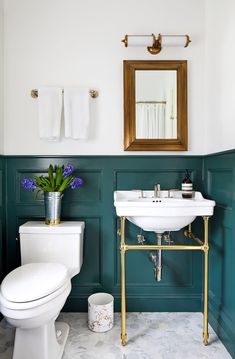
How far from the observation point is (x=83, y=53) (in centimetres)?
213

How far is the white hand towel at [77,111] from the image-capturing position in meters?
2.07

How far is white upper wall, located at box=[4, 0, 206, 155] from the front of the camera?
6.95ft

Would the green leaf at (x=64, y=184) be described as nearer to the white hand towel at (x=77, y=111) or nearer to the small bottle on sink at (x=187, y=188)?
the white hand towel at (x=77, y=111)

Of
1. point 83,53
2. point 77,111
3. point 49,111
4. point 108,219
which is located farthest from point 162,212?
point 83,53

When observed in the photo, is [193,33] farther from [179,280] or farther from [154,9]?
[179,280]

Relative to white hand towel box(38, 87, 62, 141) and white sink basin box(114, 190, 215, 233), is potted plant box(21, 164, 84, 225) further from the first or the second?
white sink basin box(114, 190, 215, 233)

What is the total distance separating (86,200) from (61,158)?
1.15 feet

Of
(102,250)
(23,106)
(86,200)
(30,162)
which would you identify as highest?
(23,106)

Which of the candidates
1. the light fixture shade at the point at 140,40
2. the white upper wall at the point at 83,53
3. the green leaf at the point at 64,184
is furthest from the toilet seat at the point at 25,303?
the light fixture shade at the point at 140,40

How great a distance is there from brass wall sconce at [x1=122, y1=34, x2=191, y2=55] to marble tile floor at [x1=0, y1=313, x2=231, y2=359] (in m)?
1.88

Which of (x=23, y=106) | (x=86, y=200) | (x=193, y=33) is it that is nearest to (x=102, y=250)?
(x=86, y=200)

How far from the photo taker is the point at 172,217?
66.7 inches

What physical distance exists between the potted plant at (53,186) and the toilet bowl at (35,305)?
0.38 meters

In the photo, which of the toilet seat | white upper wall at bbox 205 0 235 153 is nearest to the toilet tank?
the toilet seat
